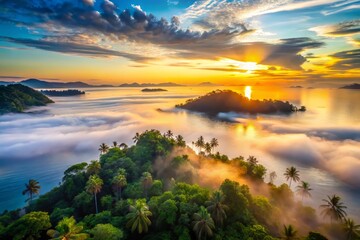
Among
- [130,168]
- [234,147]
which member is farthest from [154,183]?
[234,147]

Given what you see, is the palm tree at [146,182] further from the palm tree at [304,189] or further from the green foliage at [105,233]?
the palm tree at [304,189]

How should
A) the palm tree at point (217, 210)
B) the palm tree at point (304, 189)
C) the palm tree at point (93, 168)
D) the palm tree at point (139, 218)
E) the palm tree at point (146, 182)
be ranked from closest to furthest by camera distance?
the palm tree at point (139, 218) < the palm tree at point (217, 210) < the palm tree at point (146, 182) < the palm tree at point (93, 168) < the palm tree at point (304, 189)

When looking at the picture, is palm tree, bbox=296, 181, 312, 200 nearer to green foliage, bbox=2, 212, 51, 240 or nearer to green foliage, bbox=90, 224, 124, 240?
green foliage, bbox=90, 224, 124, 240

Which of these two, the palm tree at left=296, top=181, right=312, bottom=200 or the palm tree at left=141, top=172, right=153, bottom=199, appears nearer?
the palm tree at left=141, top=172, right=153, bottom=199

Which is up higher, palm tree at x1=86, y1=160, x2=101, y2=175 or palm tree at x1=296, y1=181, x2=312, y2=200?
palm tree at x1=86, y1=160, x2=101, y2=175

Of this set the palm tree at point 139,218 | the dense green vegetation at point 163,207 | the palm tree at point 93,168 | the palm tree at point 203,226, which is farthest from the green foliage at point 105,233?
the palm tree at point 93,168

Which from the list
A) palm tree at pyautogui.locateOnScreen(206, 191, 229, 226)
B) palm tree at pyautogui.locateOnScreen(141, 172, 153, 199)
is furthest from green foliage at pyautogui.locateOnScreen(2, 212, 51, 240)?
palm tree at pyautogui.locateOnScreen(206, 191, 229, 226)

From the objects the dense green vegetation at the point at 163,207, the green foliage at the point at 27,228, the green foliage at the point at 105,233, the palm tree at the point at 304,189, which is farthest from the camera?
the palm tree at the point at 304,189

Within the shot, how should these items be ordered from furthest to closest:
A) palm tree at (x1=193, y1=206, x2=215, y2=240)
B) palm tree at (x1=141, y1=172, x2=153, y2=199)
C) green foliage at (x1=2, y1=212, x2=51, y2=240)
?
palm tree at (x1=141, y1=172, x2=153, y2=199) < palm tree at (x1=193, y1=206, x2=215, y2=240) < green foliage at (x1=2, y1=212, x2=51, y2=240)

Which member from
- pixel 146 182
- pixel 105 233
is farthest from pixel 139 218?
pixel 146 182
